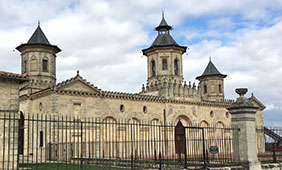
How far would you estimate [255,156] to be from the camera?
1278cm

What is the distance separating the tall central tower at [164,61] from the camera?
114 feet

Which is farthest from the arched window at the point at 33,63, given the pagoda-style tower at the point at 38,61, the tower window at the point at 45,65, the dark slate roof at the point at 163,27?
the dark slate roof at the point at 163,27

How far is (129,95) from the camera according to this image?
2969cm

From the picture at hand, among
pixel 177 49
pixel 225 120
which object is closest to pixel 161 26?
pixel 177 49

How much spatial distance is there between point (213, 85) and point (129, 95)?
1803 cm

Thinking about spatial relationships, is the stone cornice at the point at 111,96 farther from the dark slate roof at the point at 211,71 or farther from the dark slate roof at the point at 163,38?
the dark slate roof at the point at 211,71

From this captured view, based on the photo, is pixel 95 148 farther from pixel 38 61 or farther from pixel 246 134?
pixel 38 61

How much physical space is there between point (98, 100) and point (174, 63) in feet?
36.3

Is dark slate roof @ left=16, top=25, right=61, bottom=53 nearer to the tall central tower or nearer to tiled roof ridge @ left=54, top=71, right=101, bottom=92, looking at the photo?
tiled roof ridge @ left=54, top=71, right=101, bottom=92

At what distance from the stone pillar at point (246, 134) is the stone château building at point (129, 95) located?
566 inches

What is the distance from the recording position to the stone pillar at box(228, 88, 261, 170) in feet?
41.0

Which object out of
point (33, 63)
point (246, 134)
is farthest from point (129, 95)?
point (246, 134)

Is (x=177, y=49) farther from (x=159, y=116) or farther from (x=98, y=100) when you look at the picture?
(x=98, y=100)

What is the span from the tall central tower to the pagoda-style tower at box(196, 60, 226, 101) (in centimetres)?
960
